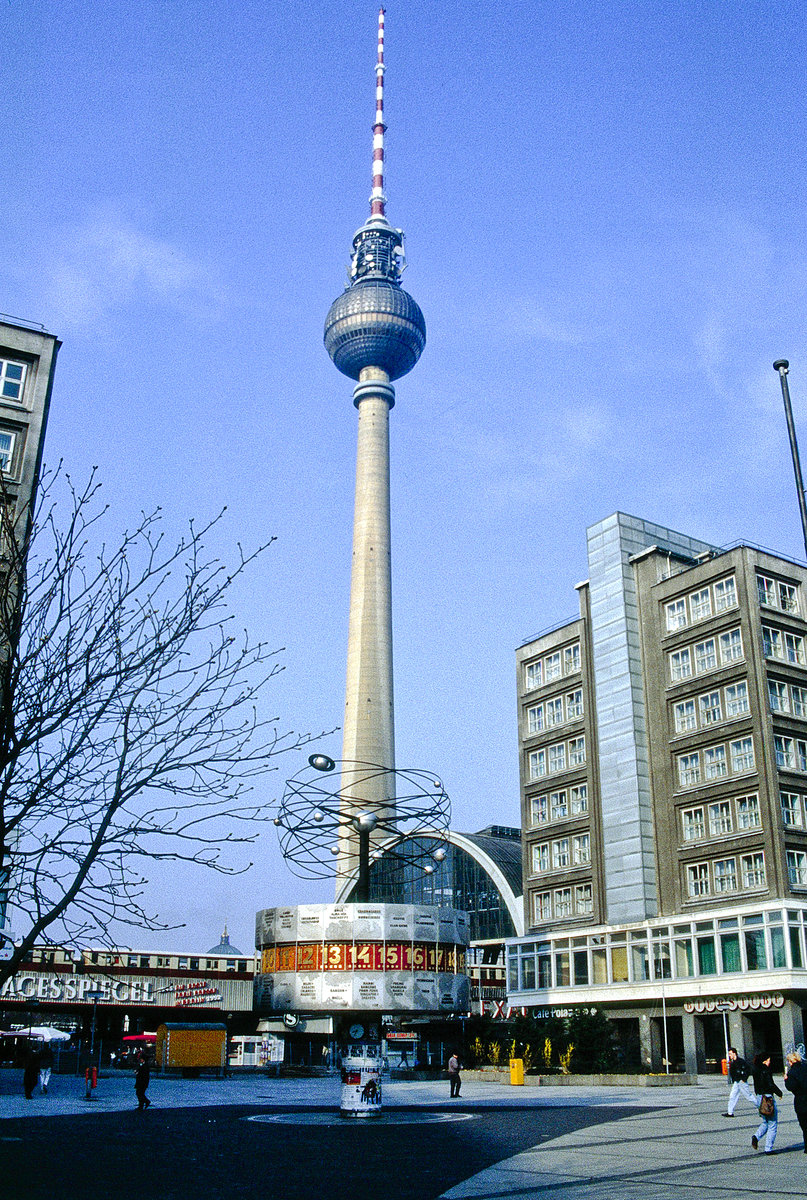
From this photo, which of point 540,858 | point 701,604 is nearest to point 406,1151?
point 701,604

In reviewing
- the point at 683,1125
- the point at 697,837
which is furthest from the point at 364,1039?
the point at 697,837

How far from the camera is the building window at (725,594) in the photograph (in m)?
57.1

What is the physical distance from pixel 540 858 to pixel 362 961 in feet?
112

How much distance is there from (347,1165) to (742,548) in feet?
146

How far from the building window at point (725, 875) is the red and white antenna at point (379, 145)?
109 m

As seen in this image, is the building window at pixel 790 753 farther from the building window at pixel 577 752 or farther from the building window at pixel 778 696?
the building window at pixel 577 752

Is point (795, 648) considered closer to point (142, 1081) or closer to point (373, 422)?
point (142, 1081)

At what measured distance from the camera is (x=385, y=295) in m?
135

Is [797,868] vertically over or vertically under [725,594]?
under

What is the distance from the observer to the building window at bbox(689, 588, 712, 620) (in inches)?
2320

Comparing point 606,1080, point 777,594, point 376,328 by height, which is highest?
point 376,328

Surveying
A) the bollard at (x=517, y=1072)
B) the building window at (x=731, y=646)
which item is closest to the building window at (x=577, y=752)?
the building window at (x=731, y=646)

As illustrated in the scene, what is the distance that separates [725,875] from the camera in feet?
179

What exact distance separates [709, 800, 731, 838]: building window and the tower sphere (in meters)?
90.9
